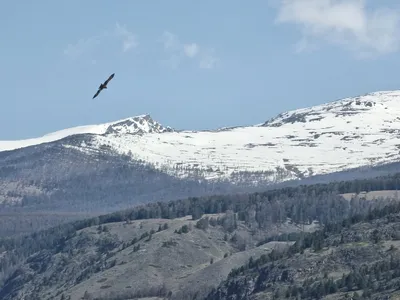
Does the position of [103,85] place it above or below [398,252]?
above

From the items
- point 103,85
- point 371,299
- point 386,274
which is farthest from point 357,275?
point 103,85

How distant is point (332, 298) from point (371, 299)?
9773mm

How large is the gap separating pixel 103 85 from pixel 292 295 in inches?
3695

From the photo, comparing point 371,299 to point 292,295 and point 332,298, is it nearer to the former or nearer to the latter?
point 332,298

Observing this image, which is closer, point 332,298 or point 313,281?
point 332,298

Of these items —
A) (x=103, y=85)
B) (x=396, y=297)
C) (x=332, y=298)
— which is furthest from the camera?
(x=332, y=298)

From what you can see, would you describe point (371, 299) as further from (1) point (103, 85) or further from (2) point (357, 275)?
(1) point (103, 85)

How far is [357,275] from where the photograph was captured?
189375 mm

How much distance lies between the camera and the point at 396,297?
168625 millimetres

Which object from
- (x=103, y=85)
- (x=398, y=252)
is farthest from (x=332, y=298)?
(x=103, y=85)

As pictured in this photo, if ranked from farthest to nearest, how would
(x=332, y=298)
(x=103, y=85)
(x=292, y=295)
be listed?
(x=292, y=295) < (x=332, y=298) < (x=103, y=85)

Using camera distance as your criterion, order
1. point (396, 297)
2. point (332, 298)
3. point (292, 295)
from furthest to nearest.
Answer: point (292, 295)
point (332, 298)
point (396, 297)

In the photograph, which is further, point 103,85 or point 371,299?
point 371,299

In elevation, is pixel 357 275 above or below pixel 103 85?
below
